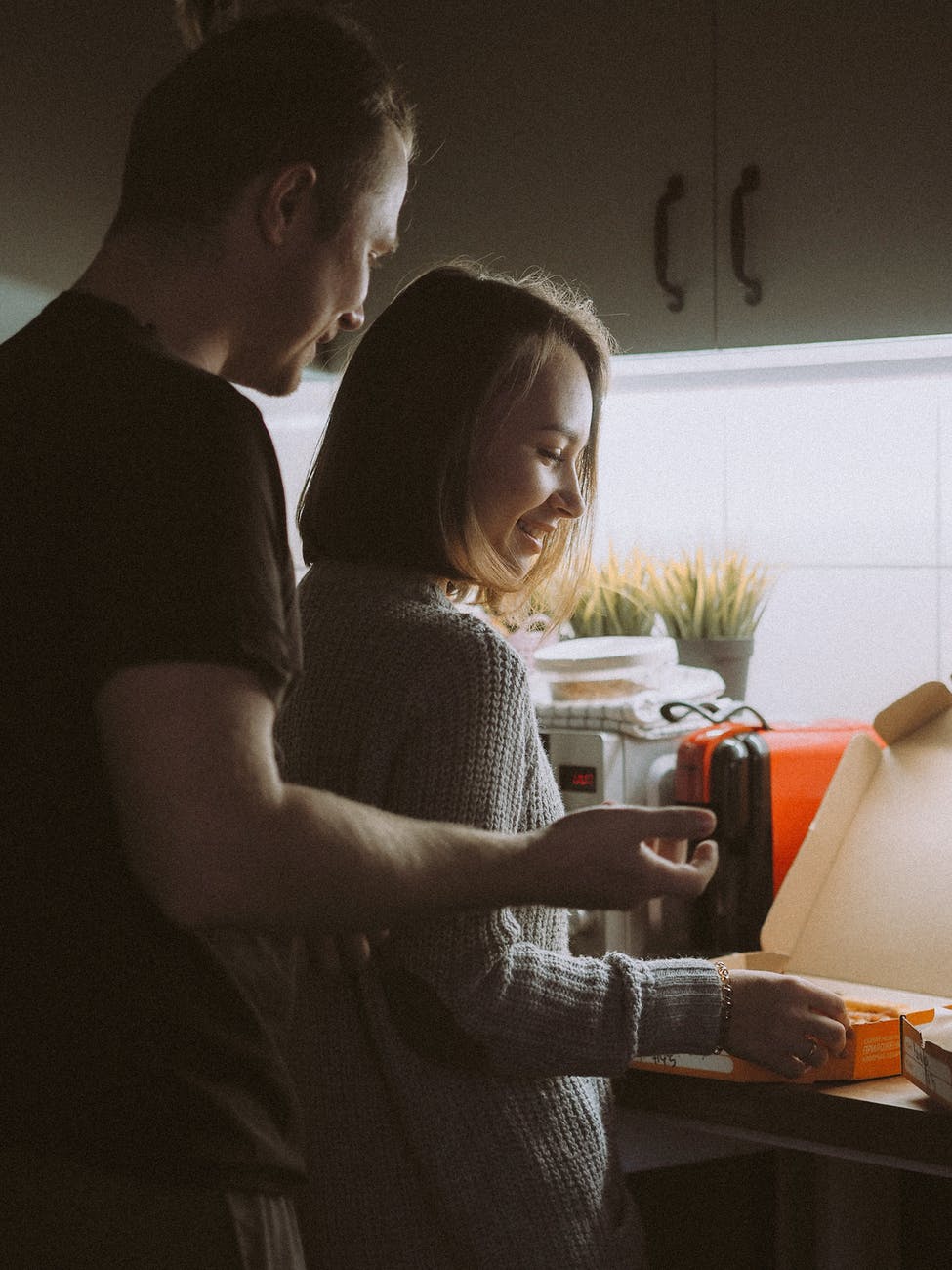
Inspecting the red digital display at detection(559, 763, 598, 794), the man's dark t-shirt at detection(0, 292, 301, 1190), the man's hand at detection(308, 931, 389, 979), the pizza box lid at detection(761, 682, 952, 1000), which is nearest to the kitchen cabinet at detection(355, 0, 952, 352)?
the pizza box lid at detection(761, 682, 952, 1000)

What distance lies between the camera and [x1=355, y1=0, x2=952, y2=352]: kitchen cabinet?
1.71 metres

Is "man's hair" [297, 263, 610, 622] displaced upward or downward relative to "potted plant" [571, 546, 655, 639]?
upward

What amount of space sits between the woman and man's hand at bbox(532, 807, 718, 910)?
233 mm

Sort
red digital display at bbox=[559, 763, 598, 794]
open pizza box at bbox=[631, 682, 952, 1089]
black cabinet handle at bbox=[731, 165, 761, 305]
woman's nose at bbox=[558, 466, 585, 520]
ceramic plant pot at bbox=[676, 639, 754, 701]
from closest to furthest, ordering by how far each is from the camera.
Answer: woman's nose at bbox=[558, 466, 585, 520], open pizza box at bbox=[631, 682, 952, 1089], red digital display at bbox=[559, 763, 598, 794], black cabinet handle at bbox=[731, 165, 761, 305], ceramic plant pot at bbox=[676, 639, 754, 701]

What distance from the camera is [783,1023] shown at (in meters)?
1.07

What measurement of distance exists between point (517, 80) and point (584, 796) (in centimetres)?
108

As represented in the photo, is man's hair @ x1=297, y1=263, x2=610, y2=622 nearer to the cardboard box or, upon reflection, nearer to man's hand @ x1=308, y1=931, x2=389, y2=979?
man's hand @ x1=308, y1=931, x2=389, y2=979

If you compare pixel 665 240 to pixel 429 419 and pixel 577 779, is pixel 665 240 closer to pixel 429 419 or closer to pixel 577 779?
pixel 577 779

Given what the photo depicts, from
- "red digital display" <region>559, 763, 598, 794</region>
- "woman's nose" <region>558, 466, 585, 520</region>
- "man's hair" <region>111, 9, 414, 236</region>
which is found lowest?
"red digital display" <region>559, 763, 598, 794</region>

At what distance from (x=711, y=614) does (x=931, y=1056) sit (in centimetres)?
103

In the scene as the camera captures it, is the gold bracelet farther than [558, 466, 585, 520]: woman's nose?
No

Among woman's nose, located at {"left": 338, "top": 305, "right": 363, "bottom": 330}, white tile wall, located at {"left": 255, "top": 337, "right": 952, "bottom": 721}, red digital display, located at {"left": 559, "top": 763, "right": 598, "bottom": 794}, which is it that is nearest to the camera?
woman's nose, located at {"left": 338, "top": 305, "right": 363, "bottom": 330}

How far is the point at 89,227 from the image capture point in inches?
73.2

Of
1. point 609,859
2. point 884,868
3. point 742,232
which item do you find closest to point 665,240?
point 742,232
